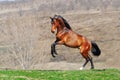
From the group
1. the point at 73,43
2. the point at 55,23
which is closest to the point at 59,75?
the point at 73,43

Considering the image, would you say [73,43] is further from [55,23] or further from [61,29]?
[55,23]

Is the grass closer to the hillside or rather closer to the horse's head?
the horse's head

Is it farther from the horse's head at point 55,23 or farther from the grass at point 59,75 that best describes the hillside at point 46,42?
the grass at point 59,75

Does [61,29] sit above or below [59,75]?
above

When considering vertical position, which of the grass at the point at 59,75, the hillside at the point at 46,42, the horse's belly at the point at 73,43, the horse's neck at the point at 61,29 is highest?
the horse's neck at the point at 61,29

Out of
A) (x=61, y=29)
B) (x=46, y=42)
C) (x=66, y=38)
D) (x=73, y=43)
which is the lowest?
(x=46, y=42)

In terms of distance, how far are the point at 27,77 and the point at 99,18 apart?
78.8 meters

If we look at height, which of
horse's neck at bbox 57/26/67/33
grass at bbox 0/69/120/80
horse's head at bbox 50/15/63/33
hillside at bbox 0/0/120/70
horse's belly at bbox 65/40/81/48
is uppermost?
horse's head at bbox 50/15/63/33

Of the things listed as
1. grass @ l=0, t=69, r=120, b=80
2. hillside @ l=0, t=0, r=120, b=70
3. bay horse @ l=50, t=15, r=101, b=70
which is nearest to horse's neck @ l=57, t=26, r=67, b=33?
bay horse @ l=50, t=15, r=101, b=70

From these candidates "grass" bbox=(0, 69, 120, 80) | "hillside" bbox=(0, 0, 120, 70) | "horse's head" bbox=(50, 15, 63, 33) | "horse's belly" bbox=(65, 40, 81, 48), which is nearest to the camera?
"grass" bbox=(0, 69, 120, 80)

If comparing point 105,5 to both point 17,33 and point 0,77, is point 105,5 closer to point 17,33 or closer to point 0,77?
point 17,33

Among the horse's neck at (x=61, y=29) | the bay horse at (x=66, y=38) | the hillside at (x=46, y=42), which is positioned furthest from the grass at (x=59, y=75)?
the hillside at (x=46, y=42)

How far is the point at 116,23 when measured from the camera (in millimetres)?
81750

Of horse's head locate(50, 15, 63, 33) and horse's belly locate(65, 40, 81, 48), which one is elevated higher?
horse's head locate(50, 15, 63, 33)
